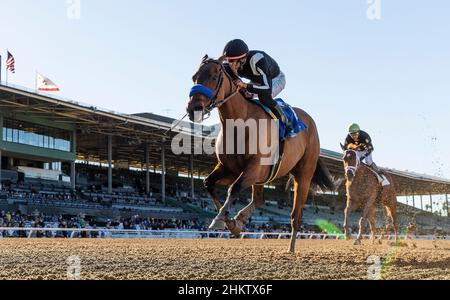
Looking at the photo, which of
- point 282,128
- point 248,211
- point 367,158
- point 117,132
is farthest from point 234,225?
point 117,132

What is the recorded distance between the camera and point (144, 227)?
1430 inches

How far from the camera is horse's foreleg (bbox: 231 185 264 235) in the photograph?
22.9 ft

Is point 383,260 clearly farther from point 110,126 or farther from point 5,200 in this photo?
point 110,126

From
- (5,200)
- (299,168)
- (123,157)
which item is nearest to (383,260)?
(299,168)

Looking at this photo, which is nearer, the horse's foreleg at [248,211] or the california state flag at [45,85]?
the horse's foreleg at [248,211]

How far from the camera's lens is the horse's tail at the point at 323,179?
1035 cm

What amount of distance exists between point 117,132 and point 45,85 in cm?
1116

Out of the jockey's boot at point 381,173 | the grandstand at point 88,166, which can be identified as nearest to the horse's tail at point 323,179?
the jockey's boot at point 381,173

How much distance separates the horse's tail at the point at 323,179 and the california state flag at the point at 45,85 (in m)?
31.6

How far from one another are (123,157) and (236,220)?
2416 inches

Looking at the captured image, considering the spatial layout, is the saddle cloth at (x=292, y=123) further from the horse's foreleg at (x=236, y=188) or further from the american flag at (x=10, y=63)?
the american flag at (x=10, y=63)

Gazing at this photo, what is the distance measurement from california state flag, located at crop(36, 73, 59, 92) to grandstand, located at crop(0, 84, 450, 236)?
976 millimetres
